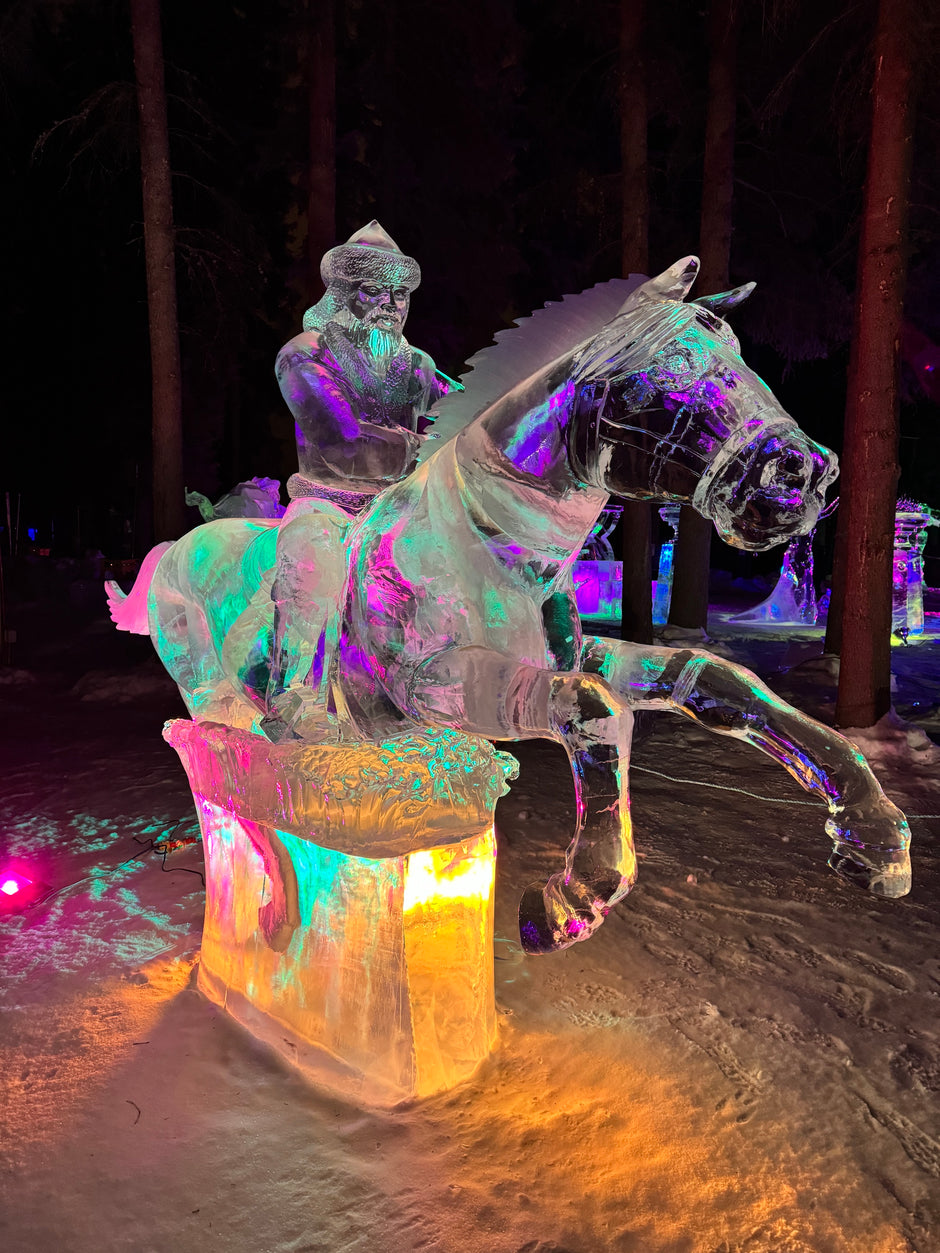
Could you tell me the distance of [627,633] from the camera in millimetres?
10898

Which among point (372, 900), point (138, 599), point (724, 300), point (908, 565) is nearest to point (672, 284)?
point (724, 300)

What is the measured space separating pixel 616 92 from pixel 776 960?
1047 centimetres

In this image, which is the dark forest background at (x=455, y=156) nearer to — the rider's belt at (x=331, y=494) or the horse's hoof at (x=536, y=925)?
the rider's belt at (x=331, y=494)

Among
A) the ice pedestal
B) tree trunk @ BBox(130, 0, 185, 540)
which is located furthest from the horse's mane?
tree trunk @ BBox(130, 0, 185, 540)

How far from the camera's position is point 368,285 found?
2568mm

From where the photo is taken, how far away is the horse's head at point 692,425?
149 cm

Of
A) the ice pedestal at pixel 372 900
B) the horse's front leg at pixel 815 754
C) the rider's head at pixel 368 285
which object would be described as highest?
the rider's head at pixel 368 285

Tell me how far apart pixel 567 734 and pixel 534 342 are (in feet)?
2.66

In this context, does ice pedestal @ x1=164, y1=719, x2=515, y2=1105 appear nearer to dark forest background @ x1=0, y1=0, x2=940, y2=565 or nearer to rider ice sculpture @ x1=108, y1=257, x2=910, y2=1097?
rider ice sculpture @ x1=108, y1=257, x2=910, y2=1097

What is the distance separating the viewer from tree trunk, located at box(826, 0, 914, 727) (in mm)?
6527

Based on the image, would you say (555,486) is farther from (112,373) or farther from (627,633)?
(112,373)

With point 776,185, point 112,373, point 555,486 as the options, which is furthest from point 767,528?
point 112,373

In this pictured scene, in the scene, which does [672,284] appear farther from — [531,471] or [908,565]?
[908,565]

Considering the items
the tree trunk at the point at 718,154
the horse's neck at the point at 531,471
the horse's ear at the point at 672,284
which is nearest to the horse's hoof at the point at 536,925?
the horse's neck at the point at 531,471
